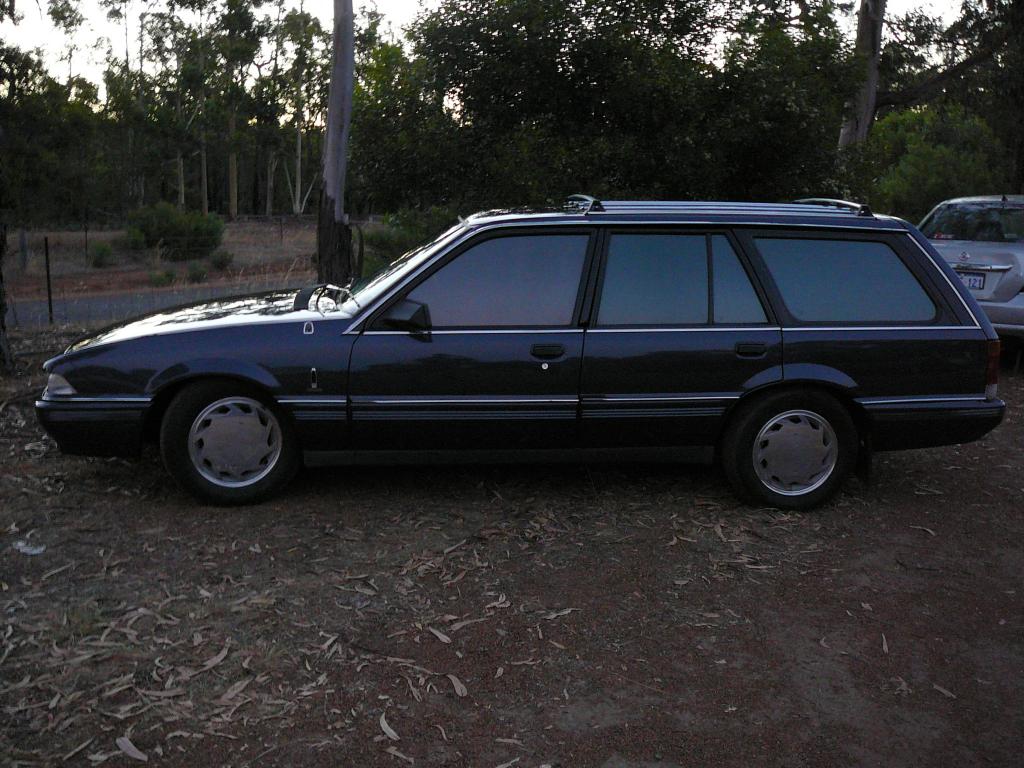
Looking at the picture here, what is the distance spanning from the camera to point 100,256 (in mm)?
31656

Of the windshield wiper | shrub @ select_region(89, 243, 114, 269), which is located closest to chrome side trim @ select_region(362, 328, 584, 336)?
the windshield wiper

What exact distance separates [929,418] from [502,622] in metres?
2.77

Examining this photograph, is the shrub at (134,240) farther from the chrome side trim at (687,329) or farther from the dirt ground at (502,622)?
the chrome side trim at (687,329)

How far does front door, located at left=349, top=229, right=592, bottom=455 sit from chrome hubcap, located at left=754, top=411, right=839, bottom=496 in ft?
3.37

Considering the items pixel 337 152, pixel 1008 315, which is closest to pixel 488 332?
pixel 1008 315

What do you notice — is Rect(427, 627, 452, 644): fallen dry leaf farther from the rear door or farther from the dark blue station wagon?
the rear door

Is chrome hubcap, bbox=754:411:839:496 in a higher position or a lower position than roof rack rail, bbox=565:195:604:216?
lower

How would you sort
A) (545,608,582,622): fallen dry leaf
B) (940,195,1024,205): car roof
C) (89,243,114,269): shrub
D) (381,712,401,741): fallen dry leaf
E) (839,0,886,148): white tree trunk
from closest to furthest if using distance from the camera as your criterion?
1. (381,712,401,741): fallen dry leaf
2. (545,608,582,622): fallen dry leaf
3. (940,195,1024,205): car roof
4. (839,0,886,148): white tree trunk
5. (89,243,114,269): shrub

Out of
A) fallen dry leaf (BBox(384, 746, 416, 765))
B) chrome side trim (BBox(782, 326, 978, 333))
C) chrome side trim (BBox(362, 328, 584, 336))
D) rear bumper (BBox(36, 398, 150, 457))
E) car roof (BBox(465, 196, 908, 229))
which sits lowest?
fallen dry leaf (BBox(384, 746, 416, 765))

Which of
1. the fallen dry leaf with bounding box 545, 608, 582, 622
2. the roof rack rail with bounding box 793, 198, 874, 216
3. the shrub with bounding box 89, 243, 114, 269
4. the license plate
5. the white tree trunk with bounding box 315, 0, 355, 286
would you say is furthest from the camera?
the shrub with bounding box 89, 243, 114, 269

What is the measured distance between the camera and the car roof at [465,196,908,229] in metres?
5.68

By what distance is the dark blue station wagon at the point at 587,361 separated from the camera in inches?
213

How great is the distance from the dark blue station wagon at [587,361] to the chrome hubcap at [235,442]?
10mm

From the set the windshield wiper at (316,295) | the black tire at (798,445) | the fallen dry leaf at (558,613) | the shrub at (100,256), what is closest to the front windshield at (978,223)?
the black tire at (798,445)
